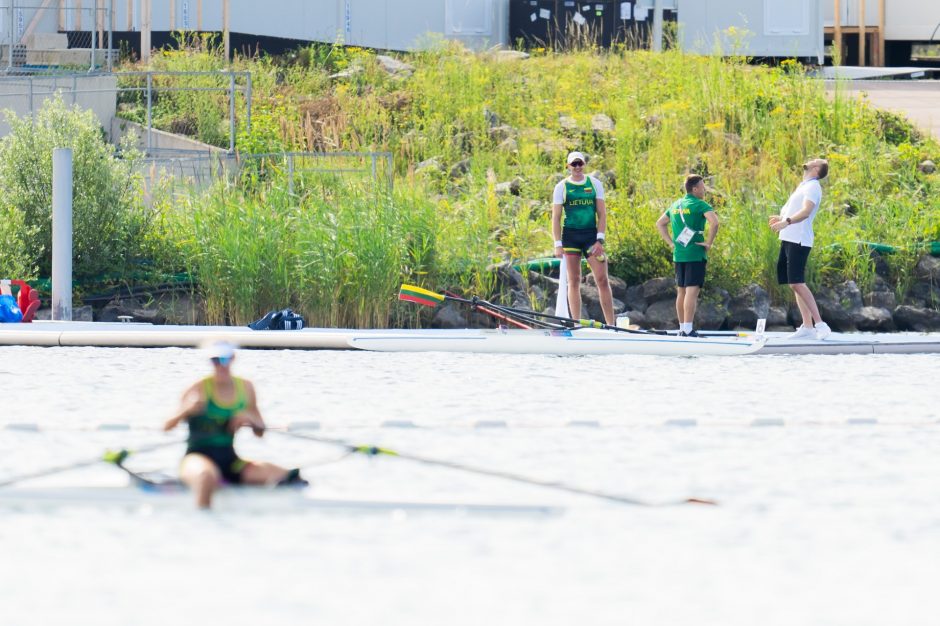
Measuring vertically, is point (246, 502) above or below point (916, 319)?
below

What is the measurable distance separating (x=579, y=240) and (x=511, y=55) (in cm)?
1230

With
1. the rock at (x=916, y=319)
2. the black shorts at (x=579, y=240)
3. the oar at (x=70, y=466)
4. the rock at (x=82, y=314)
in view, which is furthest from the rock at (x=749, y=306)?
the oar at (x=70, y=466)

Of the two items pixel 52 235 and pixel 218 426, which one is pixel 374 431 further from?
pixel 52 235

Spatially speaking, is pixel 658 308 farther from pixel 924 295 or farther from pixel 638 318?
pixel 924 295

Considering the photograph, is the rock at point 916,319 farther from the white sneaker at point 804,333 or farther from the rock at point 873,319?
the white sneaker at point 804,333

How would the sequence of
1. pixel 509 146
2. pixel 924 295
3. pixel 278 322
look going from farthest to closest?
pixel 509 146 → pixel 924 295 → pixel 278 322

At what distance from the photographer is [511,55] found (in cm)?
2681

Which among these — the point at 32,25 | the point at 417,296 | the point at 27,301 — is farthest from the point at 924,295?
the point at 32,25

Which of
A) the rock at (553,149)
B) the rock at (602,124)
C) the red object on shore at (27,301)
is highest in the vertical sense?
the rock at (602,124)

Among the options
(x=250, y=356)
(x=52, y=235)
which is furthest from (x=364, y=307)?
(x=52, y=235)

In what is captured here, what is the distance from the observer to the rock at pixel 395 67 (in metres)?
25.9

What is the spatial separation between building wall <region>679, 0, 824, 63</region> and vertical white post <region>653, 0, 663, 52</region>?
0.41 meters

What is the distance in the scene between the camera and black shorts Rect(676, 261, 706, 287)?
14930 millimetres

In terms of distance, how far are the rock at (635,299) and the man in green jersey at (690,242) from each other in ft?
8.14
